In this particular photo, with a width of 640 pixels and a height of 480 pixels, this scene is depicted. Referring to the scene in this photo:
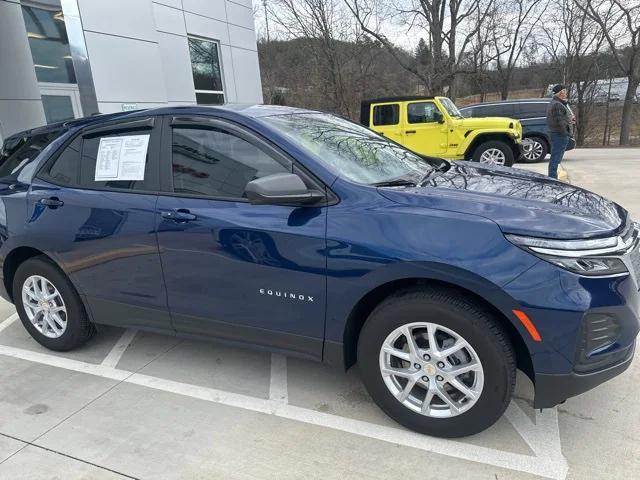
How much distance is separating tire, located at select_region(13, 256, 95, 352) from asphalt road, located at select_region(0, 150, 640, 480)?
20cm

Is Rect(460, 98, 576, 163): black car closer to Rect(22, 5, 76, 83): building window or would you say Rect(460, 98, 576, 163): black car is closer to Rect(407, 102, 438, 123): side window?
Rect(407, 102, 438, 123): side window

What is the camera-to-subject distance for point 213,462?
2420mm

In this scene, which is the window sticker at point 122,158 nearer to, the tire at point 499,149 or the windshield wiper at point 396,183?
the windshield wiper at point 396,183

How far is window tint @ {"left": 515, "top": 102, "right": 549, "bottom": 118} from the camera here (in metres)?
13.3

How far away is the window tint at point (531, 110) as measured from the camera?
1331cm

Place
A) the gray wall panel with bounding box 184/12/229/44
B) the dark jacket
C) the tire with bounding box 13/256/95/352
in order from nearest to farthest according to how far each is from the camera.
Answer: the tire with bounding box 13/256/95/352, the dark jacket, the gray wall panel with bounding box 184/12/229/44

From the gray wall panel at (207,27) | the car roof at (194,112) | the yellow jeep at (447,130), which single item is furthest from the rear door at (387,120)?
the car roof at (194,112)

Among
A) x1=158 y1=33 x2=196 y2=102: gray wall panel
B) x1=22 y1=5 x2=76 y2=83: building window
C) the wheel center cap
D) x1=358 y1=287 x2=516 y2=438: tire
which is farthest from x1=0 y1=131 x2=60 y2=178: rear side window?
x1=158 y1=33 x2=196 y2=102: gray wall panel

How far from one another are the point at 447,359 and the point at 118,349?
101 inches

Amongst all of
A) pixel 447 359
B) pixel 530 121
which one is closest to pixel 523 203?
pixel 447 359

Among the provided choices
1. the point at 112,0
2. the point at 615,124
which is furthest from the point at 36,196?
the point at 615,124

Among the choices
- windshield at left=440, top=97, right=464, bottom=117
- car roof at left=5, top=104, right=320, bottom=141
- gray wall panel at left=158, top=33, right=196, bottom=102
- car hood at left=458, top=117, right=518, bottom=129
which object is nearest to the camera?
car roof at left=5, top=104, right=320, bottom=141

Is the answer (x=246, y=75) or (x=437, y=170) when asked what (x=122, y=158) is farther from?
(x=246, y=75)

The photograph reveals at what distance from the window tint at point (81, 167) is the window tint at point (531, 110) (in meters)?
12.7
